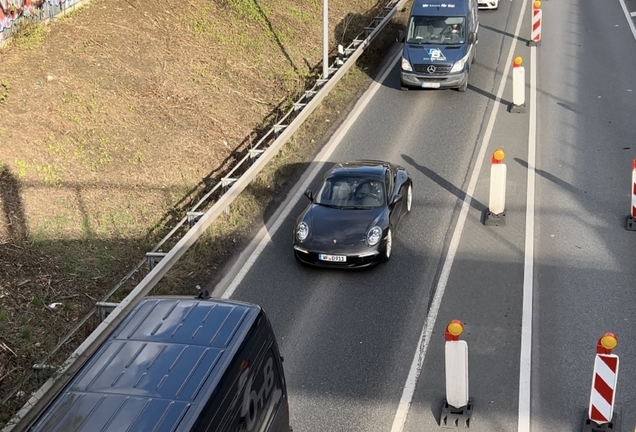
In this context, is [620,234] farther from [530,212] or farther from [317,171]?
[317,171]

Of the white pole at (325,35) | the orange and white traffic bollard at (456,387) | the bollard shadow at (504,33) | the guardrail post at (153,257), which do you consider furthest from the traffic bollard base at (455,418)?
the bollard shadow at (504,33)

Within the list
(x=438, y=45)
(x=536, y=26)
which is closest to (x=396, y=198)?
(x=438, y=45)

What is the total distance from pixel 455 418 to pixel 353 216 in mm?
4480

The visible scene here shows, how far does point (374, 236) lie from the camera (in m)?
12.1

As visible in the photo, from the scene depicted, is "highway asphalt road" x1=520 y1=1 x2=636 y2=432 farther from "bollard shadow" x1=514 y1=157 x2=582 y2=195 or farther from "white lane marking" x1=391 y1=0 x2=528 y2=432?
"white lane marking" x1=391 y1=0 x2=528 y2=432

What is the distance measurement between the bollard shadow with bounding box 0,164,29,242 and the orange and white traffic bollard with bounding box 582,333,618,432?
28.4ft

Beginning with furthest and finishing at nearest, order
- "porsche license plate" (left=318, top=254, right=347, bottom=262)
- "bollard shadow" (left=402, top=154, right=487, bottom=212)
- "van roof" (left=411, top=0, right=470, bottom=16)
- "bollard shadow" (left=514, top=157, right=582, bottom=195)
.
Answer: "van roof" (left=411, top=0, right=470, bottom=16) → "bollard shadow" (left=514, top=157, right=582, bottom=195) → "bollard shadow" (left=402, top=154, right=487, bottom=212) → "porsche license plate" (left=318, top=254, right=347, bottom=262)

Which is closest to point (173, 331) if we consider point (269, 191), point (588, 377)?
point (588, 377)

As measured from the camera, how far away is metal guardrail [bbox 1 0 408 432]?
28.7 ft

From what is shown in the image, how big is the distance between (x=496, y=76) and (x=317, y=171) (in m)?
7.73

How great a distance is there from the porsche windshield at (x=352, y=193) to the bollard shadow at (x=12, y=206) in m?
4.83

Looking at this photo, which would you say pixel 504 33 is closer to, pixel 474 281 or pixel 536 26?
pixel 536 26

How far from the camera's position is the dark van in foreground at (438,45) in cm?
1944

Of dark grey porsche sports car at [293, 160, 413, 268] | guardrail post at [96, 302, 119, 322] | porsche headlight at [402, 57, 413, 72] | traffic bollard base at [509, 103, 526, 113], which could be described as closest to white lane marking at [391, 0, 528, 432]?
traffic bollard base at [509, 103, 526, 113]
